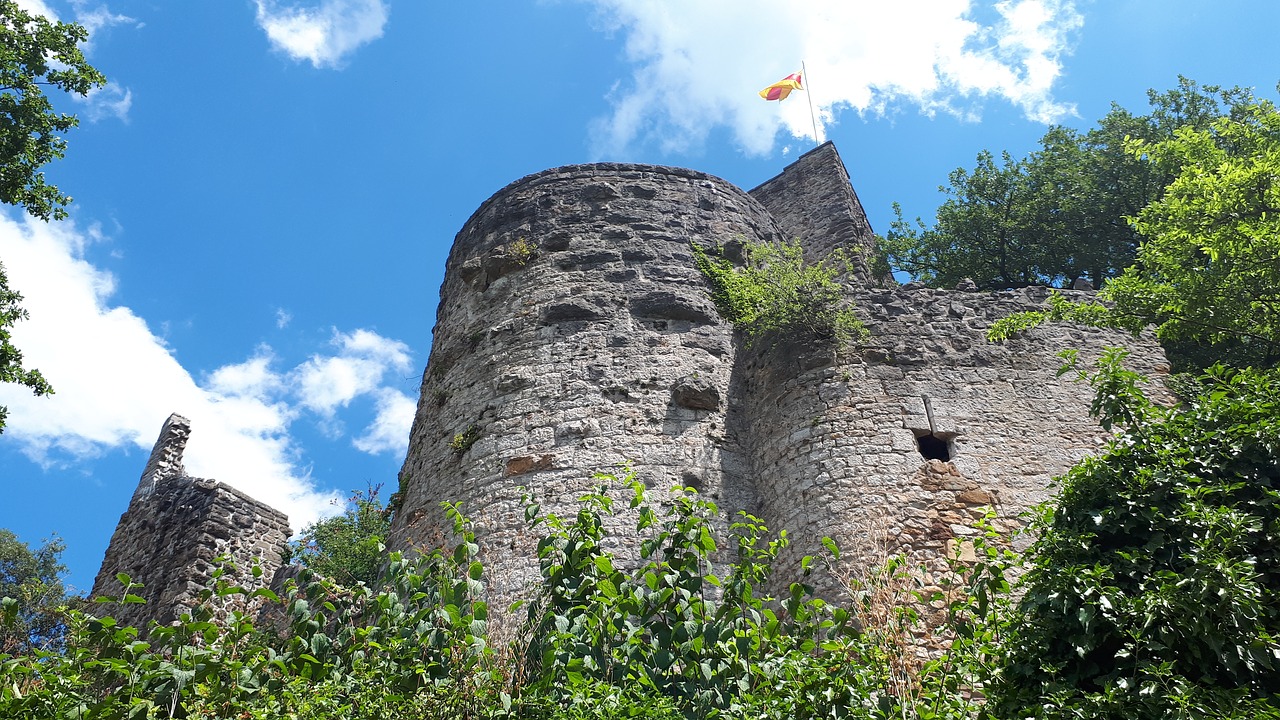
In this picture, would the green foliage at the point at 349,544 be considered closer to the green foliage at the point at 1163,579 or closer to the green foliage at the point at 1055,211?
the green foliage at the point at 1163,579

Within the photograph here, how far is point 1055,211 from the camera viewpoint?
16.8 meters

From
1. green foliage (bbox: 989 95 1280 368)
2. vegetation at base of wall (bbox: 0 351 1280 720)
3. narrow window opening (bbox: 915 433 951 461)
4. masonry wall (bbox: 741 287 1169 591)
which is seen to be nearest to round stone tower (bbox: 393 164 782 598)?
masonry wall (bbox: 741 287 1169 591)

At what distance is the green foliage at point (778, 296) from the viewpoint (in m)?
8.74

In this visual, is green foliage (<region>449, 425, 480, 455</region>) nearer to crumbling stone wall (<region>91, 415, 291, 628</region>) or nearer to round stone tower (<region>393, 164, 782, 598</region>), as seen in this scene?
round stone tower (<region>393, 164, 782, 598</region>)

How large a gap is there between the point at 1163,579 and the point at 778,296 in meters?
4.89

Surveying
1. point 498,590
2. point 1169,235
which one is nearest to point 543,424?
point 498,590

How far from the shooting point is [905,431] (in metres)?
7.88

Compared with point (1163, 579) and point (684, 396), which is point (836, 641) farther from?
point (684, 396)

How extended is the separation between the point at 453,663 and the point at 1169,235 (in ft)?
23.7

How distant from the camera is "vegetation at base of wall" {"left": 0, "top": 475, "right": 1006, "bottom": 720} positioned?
4.48 metres

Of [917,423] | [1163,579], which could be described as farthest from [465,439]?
[1163,579]

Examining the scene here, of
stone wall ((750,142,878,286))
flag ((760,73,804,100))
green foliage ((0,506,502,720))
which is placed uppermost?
flag ((760,73,804,100))

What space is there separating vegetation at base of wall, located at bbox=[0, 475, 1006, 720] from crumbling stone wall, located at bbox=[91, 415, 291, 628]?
593 centimetres

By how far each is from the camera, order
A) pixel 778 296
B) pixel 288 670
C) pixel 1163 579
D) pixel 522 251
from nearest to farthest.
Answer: pixel 1163 579
pixel 288 670
pixel 778 296
pixel 522 251
